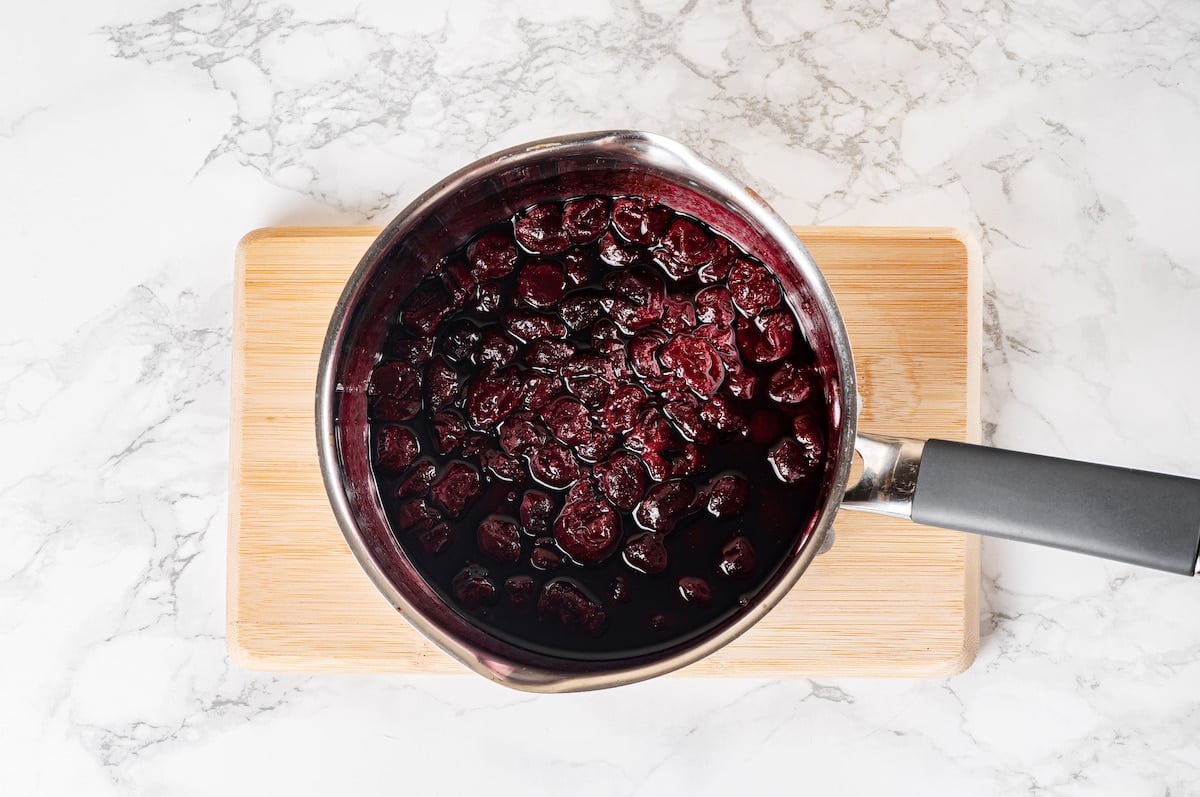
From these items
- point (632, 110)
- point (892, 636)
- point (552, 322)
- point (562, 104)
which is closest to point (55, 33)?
point (562, 104)

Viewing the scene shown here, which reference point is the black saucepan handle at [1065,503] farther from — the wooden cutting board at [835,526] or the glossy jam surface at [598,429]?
the wooden cutting board at [835,526]

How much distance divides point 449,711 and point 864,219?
43.2 inches

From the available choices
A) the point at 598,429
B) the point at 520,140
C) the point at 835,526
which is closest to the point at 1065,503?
the point at 835,526

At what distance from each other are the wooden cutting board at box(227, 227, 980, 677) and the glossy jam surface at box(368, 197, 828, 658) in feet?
0.96

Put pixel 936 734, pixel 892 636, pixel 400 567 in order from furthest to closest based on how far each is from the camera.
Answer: pixel 936 734
pixel 892 636
pixel 400 567

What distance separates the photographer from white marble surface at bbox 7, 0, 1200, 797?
157 centimetres

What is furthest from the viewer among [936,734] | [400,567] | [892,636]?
[936,734]

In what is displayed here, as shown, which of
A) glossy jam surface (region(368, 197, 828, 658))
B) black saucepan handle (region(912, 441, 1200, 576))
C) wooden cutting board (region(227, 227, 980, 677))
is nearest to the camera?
black saucepan handle (region(912, 441, 1200, 576))

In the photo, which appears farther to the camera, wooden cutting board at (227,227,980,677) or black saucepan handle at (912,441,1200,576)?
wooden cutting board at (227,227,980,677)

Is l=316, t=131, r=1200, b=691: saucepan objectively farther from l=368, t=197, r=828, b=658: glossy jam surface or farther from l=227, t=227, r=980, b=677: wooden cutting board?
l=227, t=227, r=980, b=677: wooden cutting board

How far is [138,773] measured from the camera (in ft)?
5.31

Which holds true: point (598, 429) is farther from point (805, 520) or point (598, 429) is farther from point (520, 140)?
point (520, 140)

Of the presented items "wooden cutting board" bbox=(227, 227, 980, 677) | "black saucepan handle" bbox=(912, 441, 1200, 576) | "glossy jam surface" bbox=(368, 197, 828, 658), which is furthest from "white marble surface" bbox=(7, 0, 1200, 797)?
"black saucepan handle" bbox=(912, 441, 1200, 576)

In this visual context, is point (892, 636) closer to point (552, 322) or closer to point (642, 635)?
point (642, 635)
